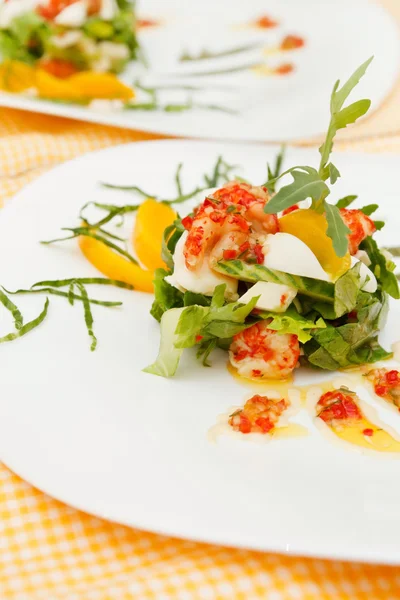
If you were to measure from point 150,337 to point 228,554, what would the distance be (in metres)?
1.10

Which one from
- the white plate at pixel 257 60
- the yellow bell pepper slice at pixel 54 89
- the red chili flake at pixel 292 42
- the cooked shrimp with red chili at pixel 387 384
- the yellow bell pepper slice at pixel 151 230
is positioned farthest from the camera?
the red chili flake at pixel 292 42

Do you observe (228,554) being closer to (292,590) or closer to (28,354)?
(292,590)

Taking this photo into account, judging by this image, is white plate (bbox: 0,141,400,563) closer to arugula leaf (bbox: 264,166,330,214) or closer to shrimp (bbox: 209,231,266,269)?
shrimp (bbox: 209,231,266,269)

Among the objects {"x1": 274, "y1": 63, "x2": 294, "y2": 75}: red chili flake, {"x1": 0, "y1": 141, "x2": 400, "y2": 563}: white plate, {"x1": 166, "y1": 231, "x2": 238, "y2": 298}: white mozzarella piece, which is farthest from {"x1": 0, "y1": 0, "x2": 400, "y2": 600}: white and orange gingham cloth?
Result: {"x1": 274, "y1": 63, "x2": 294, "y2": 75}: red chili flake

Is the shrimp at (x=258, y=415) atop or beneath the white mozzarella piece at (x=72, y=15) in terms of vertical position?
beneath

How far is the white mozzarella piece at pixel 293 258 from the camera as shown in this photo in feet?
10.5

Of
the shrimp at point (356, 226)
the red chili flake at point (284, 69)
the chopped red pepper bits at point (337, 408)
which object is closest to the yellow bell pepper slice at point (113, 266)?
the shrimp at point (356, 226)

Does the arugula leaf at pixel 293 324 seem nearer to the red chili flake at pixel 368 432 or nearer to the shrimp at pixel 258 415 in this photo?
the shrimp at pixel 258 415

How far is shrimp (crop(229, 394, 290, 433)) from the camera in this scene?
299 centimetres

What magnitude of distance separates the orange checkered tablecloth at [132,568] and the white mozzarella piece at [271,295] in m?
0.98

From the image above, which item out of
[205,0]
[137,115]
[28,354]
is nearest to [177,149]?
[137,115]

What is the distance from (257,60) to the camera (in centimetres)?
666

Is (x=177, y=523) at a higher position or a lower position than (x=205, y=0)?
lower

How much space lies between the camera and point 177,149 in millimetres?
4789
